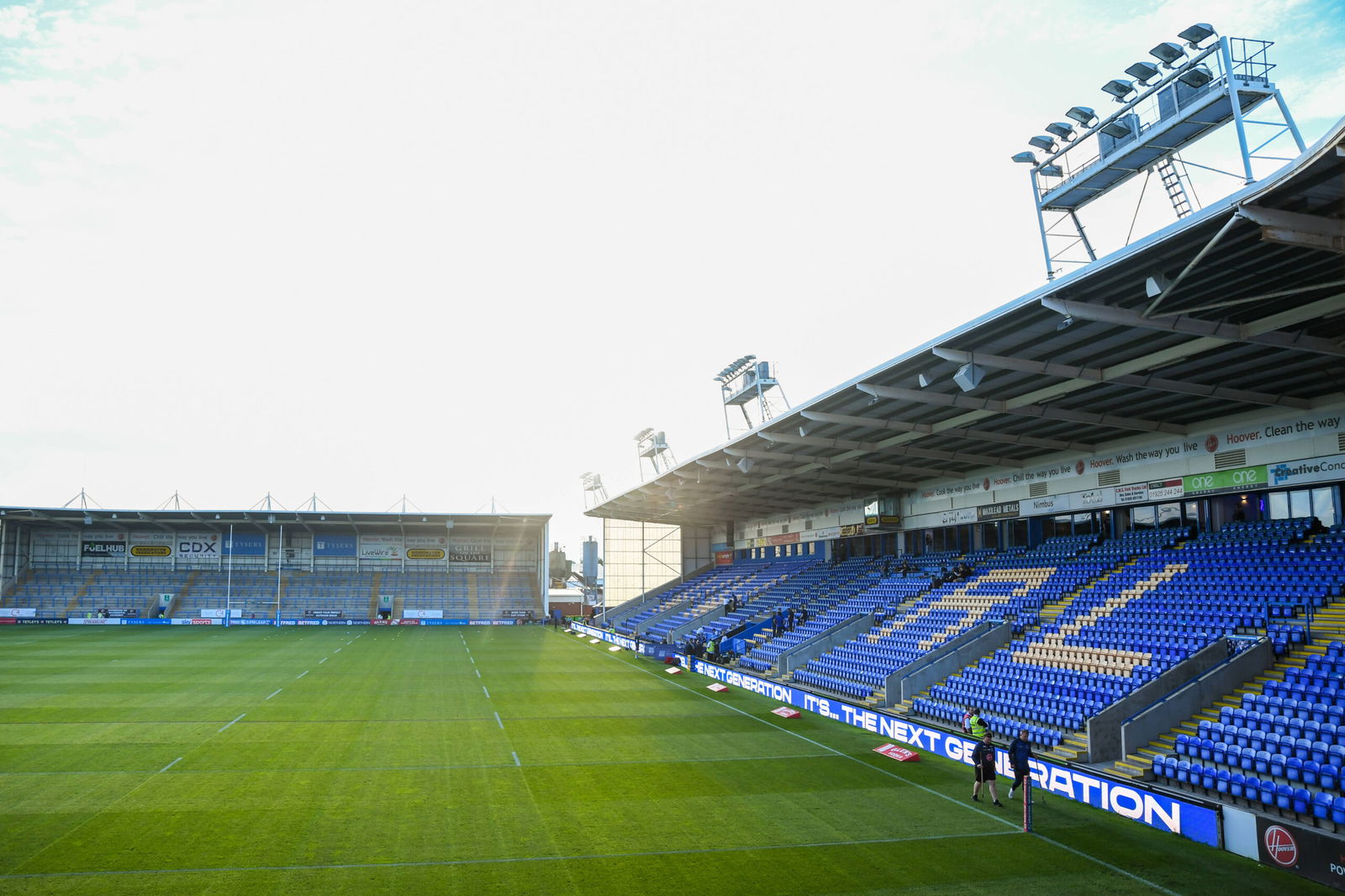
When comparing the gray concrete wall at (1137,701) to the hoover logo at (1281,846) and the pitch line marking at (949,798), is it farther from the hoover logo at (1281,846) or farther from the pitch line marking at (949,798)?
the hoover logo at (1281,846)

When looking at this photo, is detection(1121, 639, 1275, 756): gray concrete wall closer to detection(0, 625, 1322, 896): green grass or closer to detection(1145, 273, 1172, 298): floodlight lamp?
detection(0, 625, 1322, 896): green grass

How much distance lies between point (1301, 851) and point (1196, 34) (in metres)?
14.5

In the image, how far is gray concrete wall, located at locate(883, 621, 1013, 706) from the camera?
83.4 ft

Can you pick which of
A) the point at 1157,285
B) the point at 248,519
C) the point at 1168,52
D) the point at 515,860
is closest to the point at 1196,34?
the point at 1168,52

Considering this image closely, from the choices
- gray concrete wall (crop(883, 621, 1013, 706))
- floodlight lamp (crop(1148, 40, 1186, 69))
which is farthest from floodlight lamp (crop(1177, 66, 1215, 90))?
gray concrete wall (crop(883, 621, 1013, 706))

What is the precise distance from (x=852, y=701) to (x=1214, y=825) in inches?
525

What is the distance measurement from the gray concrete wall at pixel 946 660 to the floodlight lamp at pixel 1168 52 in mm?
16437

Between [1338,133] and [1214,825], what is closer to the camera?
[1338,133]

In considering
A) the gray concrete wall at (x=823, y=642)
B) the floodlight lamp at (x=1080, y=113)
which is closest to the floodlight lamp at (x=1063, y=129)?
the floodlight lamp at (x=1080, y=113)

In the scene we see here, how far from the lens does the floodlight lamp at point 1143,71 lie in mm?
17531

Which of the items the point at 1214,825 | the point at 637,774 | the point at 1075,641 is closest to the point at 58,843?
the point at 637,774

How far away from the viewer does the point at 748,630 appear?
136 feet

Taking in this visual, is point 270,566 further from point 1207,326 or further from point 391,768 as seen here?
point 1207,326

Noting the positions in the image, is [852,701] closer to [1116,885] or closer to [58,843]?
[1116,885]
